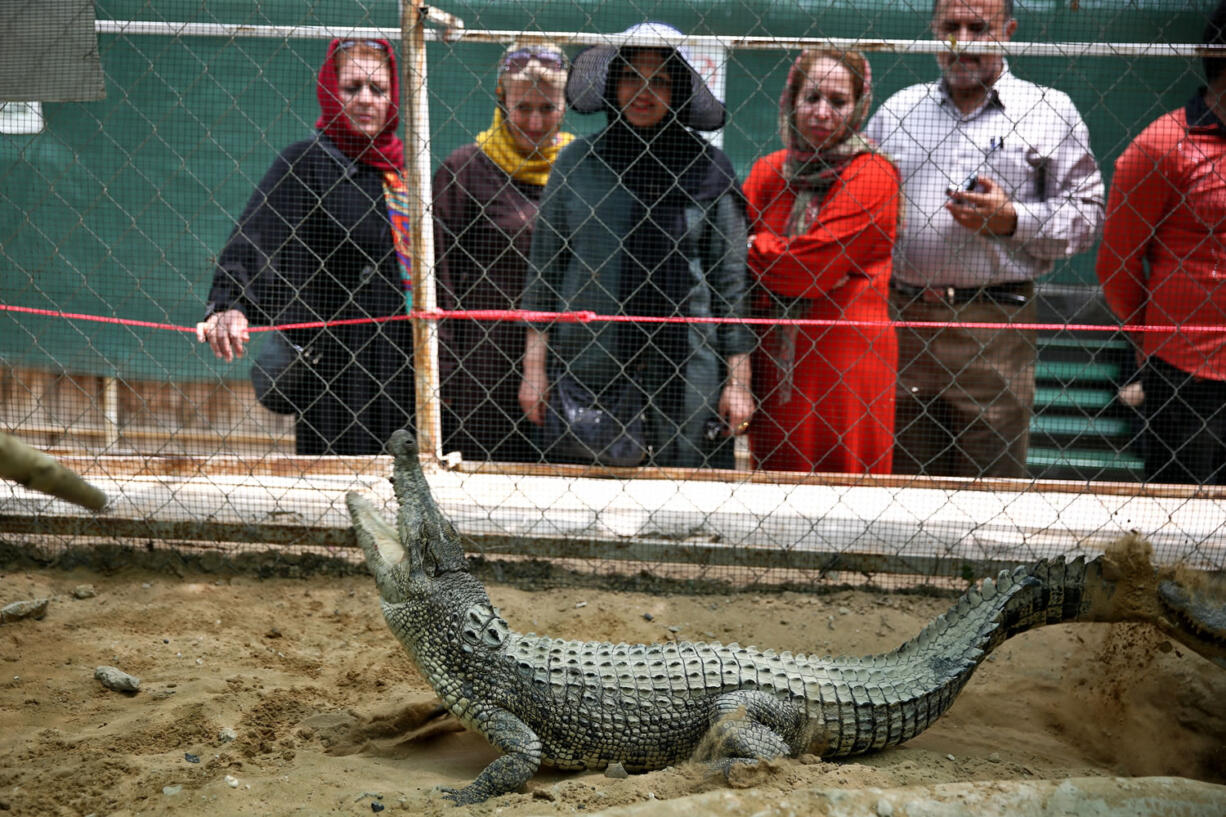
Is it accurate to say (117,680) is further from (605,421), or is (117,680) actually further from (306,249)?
(605,421)

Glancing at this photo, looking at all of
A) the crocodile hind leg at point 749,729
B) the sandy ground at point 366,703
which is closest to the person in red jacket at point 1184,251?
the sandy ground at point 366,703

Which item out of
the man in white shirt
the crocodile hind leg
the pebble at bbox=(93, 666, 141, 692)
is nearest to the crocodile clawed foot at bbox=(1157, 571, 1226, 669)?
the crocodile hind leg

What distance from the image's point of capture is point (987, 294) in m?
3.72

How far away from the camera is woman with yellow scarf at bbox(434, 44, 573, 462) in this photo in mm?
3625

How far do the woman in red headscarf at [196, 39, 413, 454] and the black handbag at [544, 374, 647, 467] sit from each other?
594 millimetres

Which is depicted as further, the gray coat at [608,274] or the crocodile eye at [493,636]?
the gray coat at [608,274]

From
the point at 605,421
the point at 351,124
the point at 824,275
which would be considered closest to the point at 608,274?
the point at 605,421

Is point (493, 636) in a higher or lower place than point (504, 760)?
higher

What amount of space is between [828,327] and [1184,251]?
135cm

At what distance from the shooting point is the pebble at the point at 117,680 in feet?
8.15

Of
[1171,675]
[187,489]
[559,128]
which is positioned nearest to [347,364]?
[187,489]

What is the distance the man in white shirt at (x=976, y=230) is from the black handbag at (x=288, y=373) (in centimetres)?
216

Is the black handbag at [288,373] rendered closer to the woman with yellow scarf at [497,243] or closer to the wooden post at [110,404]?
the woman with yellow scarf at [497,243]

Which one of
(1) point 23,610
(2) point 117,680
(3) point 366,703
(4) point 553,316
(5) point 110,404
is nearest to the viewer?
(2) point 117,680
